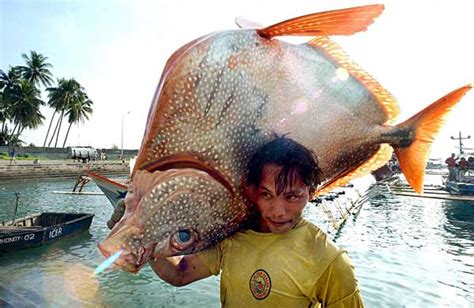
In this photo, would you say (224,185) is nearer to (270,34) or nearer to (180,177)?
(180,177)

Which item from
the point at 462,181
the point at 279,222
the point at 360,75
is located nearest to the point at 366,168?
the point at 360,75

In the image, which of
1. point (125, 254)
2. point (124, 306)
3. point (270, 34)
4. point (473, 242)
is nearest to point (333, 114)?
point (270, 34)

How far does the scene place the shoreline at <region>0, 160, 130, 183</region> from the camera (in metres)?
42.8

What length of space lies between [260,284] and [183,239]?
0.46 meters

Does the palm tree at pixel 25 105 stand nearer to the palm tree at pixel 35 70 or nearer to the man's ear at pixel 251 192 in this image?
the palm tree at pixel 35 70

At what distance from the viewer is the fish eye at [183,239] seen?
5.51 feet

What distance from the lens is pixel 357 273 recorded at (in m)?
14.6

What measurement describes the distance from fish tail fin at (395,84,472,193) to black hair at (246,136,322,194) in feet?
1.70

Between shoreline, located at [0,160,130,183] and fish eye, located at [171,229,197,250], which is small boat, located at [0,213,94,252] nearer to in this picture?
fish eye, located at [171,229,197,250]

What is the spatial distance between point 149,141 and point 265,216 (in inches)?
26.6

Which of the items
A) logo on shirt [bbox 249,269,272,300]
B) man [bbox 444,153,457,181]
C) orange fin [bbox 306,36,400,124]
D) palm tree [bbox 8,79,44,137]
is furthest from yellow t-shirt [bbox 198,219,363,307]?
palm tree [bbox 8,79,44,137]

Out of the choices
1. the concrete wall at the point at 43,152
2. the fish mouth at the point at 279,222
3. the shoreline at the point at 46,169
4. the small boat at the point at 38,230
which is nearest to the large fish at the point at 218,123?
the fish mouth at the point at 279,222

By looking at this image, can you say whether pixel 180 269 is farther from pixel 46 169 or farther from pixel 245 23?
pixel 46 169

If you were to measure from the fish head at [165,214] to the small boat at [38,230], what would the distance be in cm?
1538
